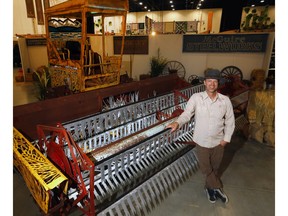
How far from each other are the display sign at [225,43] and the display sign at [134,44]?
4.92ft

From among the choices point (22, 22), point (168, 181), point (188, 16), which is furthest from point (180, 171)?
point (188, 16)

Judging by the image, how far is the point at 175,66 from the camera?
747 centimetres

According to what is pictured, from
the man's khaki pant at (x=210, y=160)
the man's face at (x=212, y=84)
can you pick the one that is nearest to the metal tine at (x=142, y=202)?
the man's khaki pant at (x=210, y=160)

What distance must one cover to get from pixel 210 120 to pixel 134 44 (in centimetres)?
656

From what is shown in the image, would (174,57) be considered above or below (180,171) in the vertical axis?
above

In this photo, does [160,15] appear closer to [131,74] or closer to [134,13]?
[134,13]

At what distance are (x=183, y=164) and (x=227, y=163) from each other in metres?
0.78

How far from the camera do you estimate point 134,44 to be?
25.7 ft

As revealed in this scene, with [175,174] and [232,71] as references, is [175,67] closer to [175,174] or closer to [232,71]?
[232,71]

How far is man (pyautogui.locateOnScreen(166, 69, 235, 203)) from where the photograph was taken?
1.84 metres

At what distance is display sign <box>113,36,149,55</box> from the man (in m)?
6.20

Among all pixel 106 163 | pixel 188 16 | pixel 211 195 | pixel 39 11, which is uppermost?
pixel 188 16

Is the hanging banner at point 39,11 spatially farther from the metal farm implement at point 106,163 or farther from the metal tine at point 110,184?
the metal tine at point 110,184

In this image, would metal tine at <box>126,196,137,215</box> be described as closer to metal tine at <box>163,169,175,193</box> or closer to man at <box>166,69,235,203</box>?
metal tine at <box>163,169,175,193</box>
